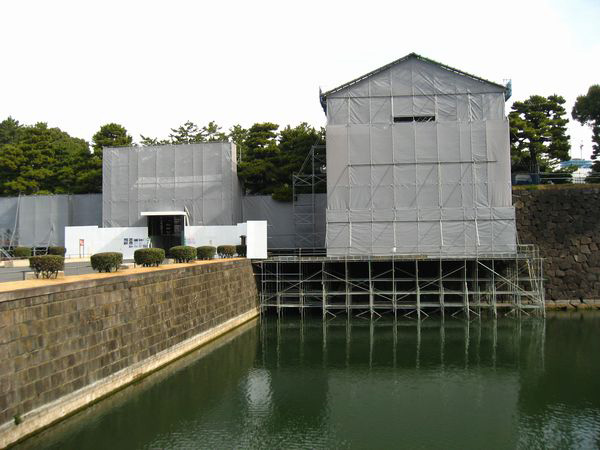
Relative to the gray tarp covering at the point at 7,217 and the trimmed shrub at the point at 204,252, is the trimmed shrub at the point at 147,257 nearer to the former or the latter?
the trimmed shrub at the point at 204,252

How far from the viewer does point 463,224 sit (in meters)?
27.8

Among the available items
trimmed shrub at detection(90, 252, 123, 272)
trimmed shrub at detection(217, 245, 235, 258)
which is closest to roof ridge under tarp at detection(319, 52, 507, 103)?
trimmed shrub at detection(217, 245, 235, 258)

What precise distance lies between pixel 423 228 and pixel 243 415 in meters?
17.3

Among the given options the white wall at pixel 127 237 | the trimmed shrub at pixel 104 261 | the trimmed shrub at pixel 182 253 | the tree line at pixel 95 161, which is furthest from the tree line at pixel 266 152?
the trimmed shrub at pixel 104 261

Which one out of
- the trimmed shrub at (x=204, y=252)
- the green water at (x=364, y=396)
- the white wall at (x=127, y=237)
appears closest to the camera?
the green water at (x=364, y=396)

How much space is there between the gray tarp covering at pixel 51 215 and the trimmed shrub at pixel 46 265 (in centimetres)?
2311

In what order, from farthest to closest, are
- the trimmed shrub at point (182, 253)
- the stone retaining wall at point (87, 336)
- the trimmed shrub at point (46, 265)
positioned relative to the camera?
the trimmed shrub at point (182, 253) → the trimmed shrub at point (46, 265) → the stone retaining wall at point (87, 336)

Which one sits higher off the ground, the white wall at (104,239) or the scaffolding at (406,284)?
the white wall at (104,239)

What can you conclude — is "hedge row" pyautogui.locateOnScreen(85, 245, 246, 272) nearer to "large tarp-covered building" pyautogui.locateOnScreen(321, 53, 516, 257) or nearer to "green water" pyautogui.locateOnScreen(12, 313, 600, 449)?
"green water" pyautogui.locateOnScreen(12, 313, 600, 449)

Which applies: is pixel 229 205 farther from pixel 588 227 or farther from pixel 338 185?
pixel 588 227

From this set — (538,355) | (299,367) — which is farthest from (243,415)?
(538,355)

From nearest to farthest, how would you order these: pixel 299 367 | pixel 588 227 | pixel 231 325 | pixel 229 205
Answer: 1. pixel 299 367
2. pixel 231 325
3. pixel 588 227
4. pixel 229 205

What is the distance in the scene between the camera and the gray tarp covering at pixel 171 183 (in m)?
33.8

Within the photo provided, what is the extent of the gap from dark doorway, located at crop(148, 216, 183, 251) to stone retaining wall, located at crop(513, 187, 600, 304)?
70.3 feet
